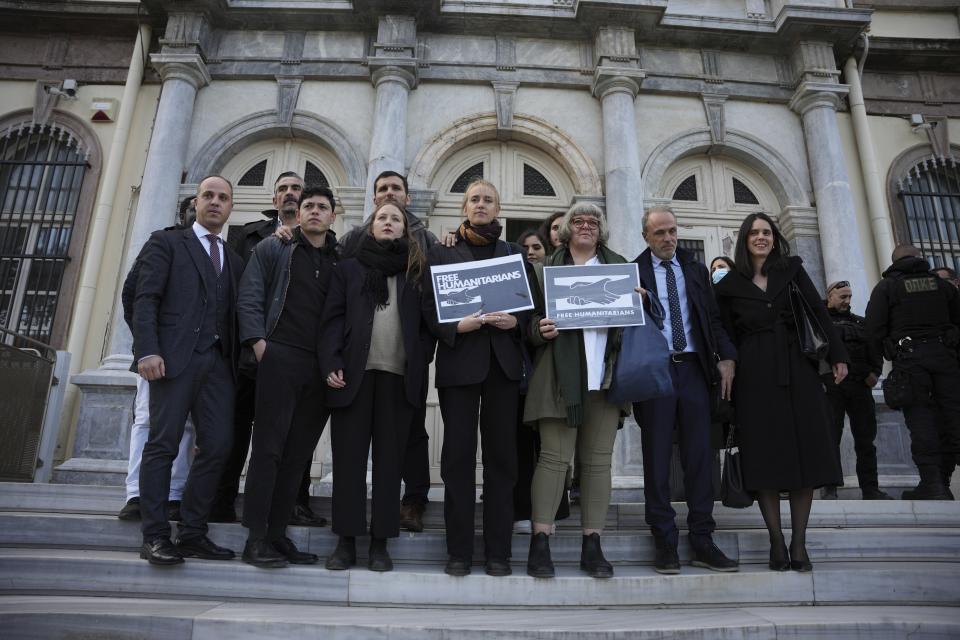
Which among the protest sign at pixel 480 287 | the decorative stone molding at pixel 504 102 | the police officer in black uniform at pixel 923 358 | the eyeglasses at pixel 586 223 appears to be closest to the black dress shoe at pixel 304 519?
the protest sign at pixel 480 287

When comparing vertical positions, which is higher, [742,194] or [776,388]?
[742,194]

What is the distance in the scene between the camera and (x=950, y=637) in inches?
112

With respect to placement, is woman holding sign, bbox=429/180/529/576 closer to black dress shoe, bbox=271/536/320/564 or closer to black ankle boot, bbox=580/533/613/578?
black ankle boot, bbox=580/533/613/578

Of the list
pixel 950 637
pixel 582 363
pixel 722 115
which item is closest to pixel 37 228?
pixel 582 363

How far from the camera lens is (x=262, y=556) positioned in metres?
3.24

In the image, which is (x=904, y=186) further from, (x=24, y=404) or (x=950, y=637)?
(x=24, y=404)

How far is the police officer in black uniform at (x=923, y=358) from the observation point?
17.5ft

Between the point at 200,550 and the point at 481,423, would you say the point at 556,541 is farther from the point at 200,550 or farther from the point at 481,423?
the point at 200,550

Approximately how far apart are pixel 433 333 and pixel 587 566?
148cm

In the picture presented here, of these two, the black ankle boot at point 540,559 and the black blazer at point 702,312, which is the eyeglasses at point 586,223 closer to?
the black blazer at point 702,312

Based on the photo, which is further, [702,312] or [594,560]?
[702,312]

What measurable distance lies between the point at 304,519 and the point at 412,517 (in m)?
0.73

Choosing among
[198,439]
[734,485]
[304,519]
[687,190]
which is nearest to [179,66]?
[198,439]

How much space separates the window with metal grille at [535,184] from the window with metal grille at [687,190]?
5.71ft
